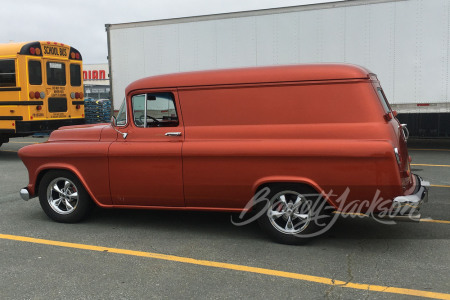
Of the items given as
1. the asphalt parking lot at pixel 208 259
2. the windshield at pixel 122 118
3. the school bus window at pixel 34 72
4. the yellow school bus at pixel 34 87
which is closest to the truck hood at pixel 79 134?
the windshield at pixel 122 118

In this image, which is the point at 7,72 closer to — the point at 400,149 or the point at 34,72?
the point at 34,72

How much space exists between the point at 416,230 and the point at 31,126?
9.72 meters

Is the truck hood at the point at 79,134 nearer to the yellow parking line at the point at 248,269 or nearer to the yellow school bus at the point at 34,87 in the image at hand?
the yellow parking line at the point at 248,269

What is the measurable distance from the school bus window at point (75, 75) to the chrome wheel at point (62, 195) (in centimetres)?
786

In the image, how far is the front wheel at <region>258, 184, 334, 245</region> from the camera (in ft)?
14.8

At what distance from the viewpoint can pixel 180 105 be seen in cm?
499

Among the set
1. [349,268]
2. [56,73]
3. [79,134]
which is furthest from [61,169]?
[56,73]

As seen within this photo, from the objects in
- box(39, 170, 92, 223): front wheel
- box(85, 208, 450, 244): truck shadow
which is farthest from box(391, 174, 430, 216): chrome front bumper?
box(39, 170, 92, 223): front wheel

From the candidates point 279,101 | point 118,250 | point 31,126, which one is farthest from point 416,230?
point 31,126

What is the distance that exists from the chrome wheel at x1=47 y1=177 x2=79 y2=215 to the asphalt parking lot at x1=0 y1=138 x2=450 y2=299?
237 millimetres

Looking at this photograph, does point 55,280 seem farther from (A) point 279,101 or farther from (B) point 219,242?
(A) point 279,101

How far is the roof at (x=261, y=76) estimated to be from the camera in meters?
4.44

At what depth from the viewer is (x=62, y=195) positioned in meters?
5.59

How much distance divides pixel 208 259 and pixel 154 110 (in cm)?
186
